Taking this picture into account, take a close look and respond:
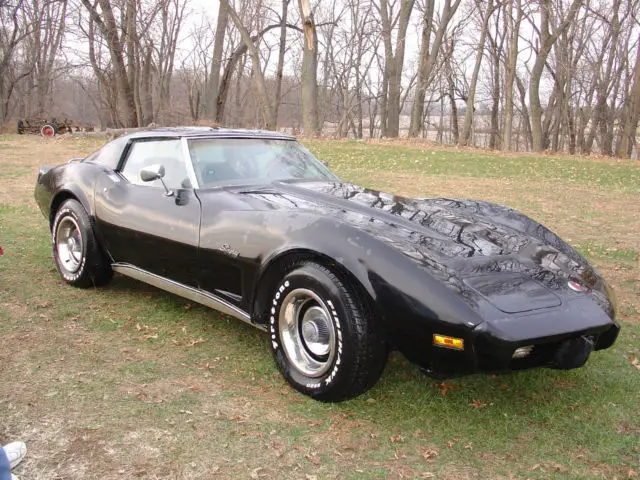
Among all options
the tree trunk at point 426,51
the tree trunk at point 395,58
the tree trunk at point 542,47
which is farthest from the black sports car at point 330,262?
the tree trunk at point 395,58

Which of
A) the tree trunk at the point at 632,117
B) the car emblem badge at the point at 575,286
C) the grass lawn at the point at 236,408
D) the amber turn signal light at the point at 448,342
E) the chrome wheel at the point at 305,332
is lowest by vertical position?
the grass lawn at the point at 236,408

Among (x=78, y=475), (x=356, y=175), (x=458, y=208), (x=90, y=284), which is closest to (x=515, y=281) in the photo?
(x=458, y=208)

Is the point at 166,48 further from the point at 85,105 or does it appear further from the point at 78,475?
the point at 78,475

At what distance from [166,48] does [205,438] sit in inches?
1695

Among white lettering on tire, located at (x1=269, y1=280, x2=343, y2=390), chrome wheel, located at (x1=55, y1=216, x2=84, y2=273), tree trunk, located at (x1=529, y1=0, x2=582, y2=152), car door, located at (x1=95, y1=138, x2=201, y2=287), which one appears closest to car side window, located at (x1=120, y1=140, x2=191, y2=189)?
car door, located at (x1=95, y1=138, x2=201, y2=287)

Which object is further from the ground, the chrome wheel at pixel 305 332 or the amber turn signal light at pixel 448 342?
the amber turn signal light at pixel 448 342

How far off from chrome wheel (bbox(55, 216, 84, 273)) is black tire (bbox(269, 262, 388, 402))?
2.48m

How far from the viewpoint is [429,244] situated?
3178 mm

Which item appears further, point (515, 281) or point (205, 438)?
point (515, 281)

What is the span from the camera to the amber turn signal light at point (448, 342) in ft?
8.61

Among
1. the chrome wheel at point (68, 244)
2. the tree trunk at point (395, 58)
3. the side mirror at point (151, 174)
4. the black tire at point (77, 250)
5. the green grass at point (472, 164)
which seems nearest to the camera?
the side mirror at point (151, 174)

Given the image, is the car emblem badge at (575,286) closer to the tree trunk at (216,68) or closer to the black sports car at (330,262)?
the black sports car at (330,262)

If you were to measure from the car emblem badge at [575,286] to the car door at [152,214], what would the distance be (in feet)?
7.33

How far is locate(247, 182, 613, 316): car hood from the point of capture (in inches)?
115
